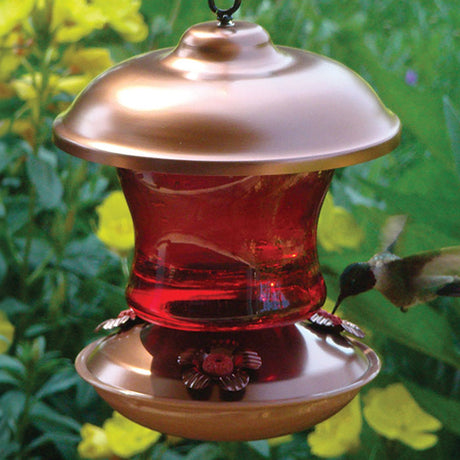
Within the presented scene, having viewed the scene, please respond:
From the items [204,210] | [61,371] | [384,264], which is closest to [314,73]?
[204,210]

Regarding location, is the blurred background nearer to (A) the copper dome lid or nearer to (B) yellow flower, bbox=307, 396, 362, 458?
(B) yellow flower, bbox=307, 396, 362, 458

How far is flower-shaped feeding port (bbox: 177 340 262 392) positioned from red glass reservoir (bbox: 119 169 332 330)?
0.02 m

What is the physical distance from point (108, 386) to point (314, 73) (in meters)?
0.24

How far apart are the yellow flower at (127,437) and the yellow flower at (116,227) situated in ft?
0.72

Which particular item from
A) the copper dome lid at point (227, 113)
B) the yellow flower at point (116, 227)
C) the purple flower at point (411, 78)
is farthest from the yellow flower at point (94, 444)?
the purple flower at point (411, 78)

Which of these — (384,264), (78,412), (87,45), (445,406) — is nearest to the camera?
(384,264)

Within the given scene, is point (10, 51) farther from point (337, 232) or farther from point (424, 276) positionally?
point (424, 276)

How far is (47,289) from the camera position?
5.02ft

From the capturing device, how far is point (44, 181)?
1326 mm

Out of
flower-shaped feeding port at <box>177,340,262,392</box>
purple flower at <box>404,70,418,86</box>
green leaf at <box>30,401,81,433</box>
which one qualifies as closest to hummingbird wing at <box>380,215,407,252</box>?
flower-shaped feeding port at <box>177,340,262,392</box>

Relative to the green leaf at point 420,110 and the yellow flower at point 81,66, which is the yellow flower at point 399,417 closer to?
the green leaf at point 420,110

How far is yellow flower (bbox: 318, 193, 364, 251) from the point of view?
1.26 metres

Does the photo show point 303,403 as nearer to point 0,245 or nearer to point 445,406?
point 445,406

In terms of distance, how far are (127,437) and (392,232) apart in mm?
490
